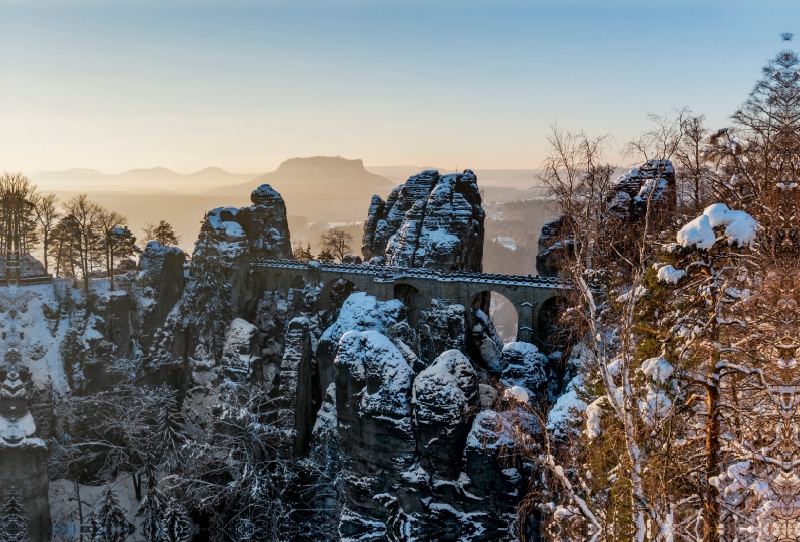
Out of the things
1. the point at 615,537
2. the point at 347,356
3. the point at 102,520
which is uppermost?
the point at 347,356

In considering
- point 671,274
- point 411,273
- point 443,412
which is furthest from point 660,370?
point 411,273

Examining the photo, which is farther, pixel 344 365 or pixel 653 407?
pixel 344 365

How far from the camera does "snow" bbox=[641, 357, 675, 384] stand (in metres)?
9.37

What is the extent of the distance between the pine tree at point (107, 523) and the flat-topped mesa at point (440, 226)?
786 inches

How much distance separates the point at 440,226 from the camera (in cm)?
3653

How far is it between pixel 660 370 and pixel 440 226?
2753cm

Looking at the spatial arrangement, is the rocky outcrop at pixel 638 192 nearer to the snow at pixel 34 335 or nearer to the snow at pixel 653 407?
the snow at pixel 653 407

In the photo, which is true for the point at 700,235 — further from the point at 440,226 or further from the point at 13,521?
the point at 13,521

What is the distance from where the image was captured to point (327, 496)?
2428cm

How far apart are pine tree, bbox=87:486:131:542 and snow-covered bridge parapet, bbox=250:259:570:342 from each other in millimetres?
15337

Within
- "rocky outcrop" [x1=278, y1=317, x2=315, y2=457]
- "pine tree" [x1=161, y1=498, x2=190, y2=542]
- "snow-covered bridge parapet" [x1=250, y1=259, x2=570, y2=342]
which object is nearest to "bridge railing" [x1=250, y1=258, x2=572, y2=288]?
"snow-covered bridge parapet" [x1=250, y1=259, x2=570, y2=342]

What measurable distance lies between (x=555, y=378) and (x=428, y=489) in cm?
1055

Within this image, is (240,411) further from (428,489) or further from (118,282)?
(118,282)

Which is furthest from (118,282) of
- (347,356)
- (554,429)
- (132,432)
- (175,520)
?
(554,429)
